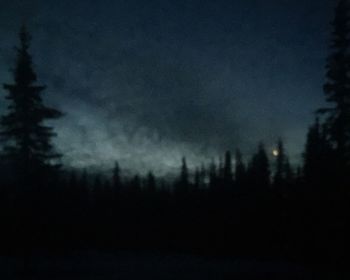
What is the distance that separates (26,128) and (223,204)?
41001 millimetres

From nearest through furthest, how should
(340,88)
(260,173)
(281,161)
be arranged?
(340,88) < (260,173) < (281,161)

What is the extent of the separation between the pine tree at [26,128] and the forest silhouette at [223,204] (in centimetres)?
6

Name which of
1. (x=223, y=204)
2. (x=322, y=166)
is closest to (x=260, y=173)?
(x=223, y=204)

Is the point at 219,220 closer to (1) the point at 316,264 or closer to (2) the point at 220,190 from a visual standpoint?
(2) the point at 220,190

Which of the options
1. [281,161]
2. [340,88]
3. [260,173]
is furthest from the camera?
[281,161]

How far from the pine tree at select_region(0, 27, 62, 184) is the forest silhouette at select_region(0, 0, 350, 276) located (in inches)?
2.4

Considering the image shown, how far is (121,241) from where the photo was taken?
71.1 metres

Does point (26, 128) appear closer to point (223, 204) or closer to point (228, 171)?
point (223, 204)

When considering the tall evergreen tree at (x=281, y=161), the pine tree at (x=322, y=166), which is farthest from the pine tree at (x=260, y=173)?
the pine tree at (x=322, y=166)

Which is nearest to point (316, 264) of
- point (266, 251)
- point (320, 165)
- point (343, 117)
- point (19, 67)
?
point (320, 165)

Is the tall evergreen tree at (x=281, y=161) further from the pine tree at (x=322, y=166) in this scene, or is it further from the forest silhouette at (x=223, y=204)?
the pine tree at (x=322, y=166)

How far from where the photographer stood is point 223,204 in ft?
213

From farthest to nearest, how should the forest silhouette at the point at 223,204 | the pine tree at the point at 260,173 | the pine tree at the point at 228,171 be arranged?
the pine tree at the point at 228,171, the pine tree at the point at 260,173, the forest silhouette at the point at 223,204

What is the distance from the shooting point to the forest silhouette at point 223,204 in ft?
84.7
